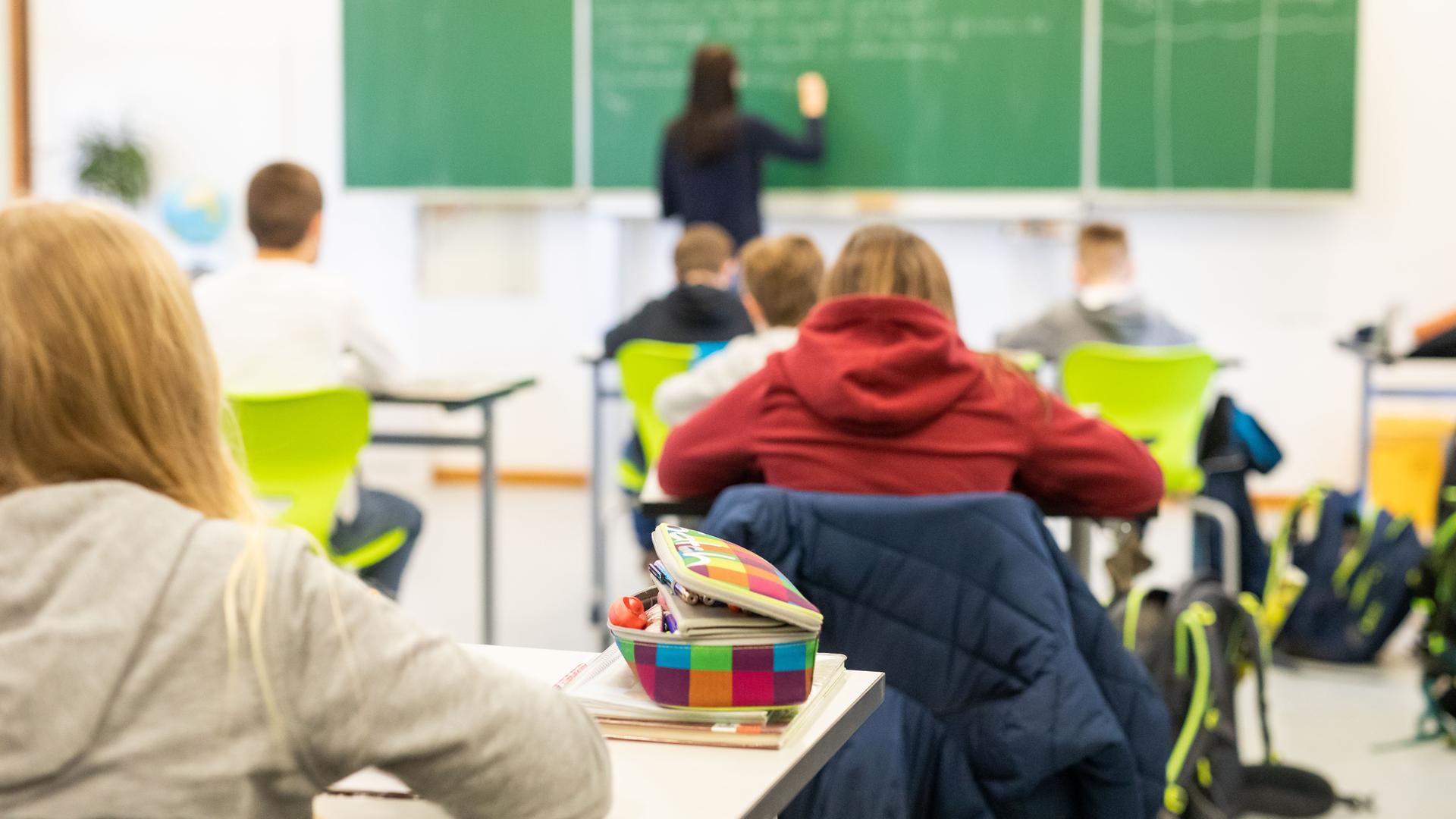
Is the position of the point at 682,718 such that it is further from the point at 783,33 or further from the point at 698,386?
the point at 783,33

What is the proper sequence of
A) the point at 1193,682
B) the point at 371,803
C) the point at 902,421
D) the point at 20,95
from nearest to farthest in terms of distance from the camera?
the point at 371,803 < the point at 902,421 < the point at 1193,682 < the point at 20,95

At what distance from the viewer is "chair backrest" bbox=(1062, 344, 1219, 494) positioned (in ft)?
13.0

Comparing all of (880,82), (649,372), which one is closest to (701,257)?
(649,372)

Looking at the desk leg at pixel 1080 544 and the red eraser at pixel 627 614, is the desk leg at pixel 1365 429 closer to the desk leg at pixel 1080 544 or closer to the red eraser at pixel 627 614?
the desk leg at pixel 1080 544

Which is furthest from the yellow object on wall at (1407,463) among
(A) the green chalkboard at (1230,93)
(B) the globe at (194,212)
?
(B) the globe at (194,212)

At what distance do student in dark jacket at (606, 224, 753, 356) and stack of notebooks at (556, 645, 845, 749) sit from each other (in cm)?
291

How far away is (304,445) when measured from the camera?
9.72 ft

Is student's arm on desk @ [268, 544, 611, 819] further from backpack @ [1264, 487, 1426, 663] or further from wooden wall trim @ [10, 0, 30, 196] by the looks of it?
wooden wall trim @ [10, 0, 30, 196]

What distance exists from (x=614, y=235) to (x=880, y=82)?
127 centimetres

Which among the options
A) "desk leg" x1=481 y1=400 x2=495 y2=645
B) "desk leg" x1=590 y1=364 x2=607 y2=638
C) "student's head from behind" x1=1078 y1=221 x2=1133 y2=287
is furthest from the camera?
Answer: "student's head from behind" x1=1078 y1=221 x2=1133 y2=287

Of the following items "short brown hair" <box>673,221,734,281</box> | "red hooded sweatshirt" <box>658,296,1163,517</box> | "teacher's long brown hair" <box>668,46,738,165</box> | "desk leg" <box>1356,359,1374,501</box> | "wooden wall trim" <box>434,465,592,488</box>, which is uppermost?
"teacher's long brown hair" <box>668,46,738,165</box>

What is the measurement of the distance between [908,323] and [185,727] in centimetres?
128

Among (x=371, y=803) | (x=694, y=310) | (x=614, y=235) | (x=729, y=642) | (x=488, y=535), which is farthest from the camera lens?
(x=614, y=235)

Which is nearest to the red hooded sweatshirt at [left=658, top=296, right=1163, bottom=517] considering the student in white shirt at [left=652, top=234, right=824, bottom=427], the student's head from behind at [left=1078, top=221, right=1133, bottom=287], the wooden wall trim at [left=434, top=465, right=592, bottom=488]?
the student in white shirt at [left=652, top=234, right=824, bottom=427]
